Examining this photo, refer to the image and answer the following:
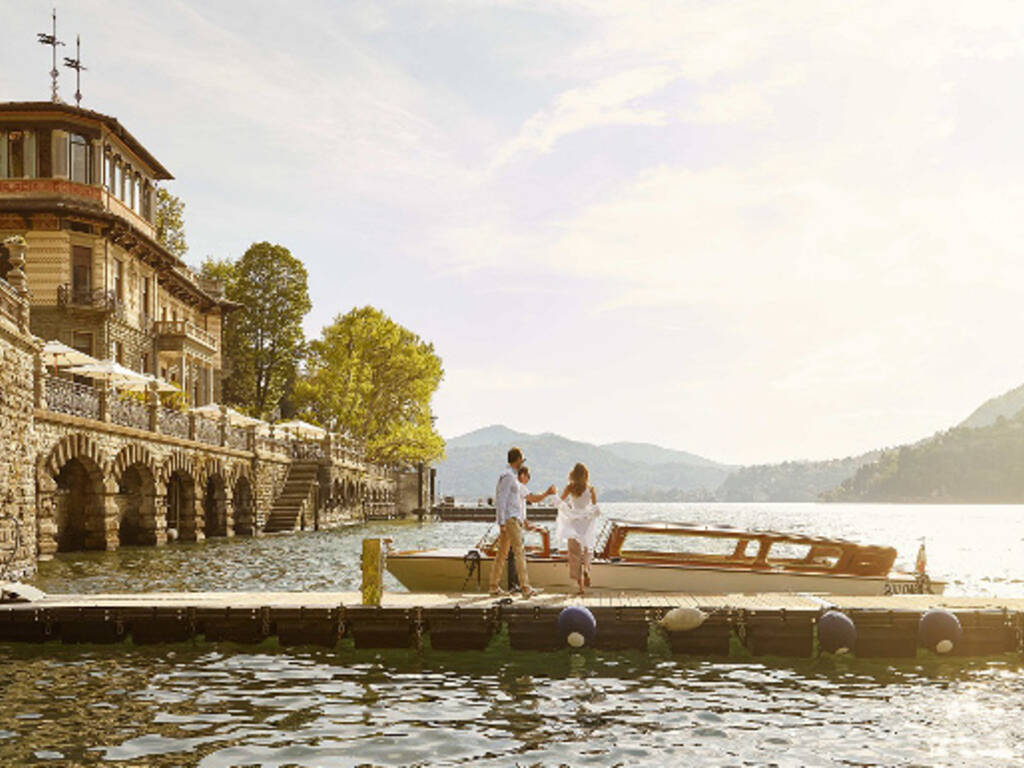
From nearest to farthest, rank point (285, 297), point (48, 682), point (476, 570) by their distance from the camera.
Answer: point (48, 682), point (476, 570), point (285, 297)

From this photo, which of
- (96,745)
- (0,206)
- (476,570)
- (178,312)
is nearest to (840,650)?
(476,570)

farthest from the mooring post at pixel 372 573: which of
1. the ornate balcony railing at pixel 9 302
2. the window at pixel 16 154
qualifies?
the window at pixel 16 154

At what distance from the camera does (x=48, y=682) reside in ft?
45.1

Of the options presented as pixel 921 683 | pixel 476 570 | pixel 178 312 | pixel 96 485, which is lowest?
pixel 921 683

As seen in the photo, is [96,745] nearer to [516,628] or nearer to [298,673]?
[298,673]

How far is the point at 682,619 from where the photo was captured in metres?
15.5

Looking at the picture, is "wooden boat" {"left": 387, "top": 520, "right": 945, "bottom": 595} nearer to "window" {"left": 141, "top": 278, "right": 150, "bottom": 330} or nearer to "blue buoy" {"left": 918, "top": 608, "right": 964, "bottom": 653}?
"blue buoy" {"left": 918, "top": 608, "right": 964, "bottom": 653}

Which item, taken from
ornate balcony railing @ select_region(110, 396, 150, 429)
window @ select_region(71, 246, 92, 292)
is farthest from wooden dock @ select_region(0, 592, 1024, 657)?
window @ select_region(71, 246, 92, 292)

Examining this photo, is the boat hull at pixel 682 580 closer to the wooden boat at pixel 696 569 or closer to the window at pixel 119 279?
the wooden boat at pixel 696 569

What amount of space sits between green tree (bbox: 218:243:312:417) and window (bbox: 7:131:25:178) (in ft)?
89.1

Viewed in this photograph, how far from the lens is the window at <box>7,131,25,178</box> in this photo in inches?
1842

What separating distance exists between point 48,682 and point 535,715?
20.2 ft

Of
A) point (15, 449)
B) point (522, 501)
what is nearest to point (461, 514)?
point (15, 449)

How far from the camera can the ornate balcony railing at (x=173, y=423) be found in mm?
42900
